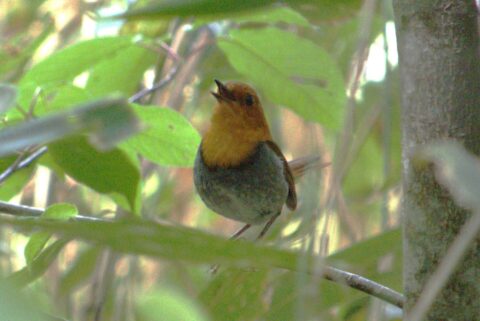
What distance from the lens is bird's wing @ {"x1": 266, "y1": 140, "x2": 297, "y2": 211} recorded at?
2761 millimetres

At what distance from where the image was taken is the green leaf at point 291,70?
2076mm

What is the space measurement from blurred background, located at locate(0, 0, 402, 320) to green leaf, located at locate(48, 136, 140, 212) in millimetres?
30

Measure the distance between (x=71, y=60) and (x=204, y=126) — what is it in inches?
65.8

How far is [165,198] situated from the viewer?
10.7 feet

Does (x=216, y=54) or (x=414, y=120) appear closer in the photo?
(x=414, y=120)

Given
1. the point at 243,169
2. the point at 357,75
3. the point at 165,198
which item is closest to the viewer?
the point at 357,75

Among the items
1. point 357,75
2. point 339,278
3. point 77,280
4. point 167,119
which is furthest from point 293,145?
point 357,75

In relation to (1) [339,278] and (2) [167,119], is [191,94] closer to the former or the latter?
(2) [167,119]

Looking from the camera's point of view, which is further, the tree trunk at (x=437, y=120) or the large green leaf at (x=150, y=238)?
the tree trunk at (x=437, y=120)

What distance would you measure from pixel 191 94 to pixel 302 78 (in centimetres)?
87

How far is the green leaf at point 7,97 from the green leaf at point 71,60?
127cm

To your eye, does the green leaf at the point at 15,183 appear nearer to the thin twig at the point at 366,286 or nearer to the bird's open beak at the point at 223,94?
the thin twig at the point at 366,286

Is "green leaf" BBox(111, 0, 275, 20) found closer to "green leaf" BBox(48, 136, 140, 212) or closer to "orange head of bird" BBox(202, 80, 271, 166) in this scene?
"green leaf" BBox(48, 136, 140, 212)

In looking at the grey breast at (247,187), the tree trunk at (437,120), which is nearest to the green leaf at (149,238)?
the tree trunk at (437,120)
